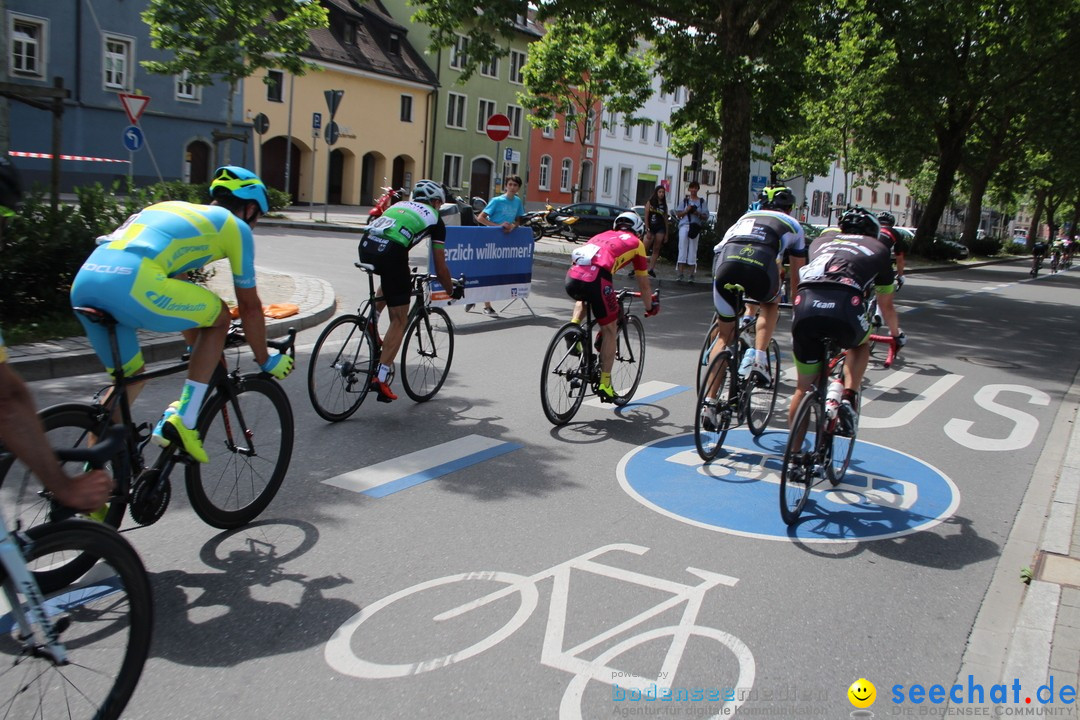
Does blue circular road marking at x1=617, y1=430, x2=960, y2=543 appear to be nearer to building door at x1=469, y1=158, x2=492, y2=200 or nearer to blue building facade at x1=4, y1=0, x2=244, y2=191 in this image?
blue building facade at x1=4, y1=0, x2=244, y2=191

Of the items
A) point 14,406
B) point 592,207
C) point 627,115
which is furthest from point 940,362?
point 627,115

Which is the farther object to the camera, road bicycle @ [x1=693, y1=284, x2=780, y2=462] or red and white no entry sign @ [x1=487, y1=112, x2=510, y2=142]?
red and white no entry sign @ [x1=487, y1=112, x2=510, y2=142]

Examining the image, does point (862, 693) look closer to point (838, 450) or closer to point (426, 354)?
point (838, 450)

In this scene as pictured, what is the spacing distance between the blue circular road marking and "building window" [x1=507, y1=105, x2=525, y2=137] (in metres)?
50.1

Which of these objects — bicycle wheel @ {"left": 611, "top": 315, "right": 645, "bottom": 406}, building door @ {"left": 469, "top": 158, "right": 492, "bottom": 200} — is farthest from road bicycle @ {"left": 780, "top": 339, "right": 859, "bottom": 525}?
building door @ {"left": 469, "top": 158, "right": 492, "bottom": 200}

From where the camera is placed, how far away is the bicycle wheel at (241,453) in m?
4.63

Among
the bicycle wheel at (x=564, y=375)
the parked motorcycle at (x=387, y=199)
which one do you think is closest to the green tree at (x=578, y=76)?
the parked motorcycle at (x=387, y=199)

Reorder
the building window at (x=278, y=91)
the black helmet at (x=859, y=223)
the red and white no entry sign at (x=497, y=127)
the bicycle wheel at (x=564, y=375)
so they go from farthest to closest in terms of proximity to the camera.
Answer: the building window at (x=278, y=91)
the red and white no entry sign at (x=497, y=127)
the bicycle wheel at (x=564, y=375)
the black helmet at (x=859, y=223)

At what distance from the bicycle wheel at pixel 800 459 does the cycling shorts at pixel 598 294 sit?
231 centimetres

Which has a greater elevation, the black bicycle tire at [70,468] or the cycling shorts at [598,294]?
the cycling shorts at [598,294]

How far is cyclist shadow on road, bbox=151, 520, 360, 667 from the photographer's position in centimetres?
361

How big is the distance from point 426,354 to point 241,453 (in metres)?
3.23

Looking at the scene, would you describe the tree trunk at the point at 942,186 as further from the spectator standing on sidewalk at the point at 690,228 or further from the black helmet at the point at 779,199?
the black helmet at the point at 779,199

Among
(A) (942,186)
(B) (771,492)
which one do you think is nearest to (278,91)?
(A) (942,186)
